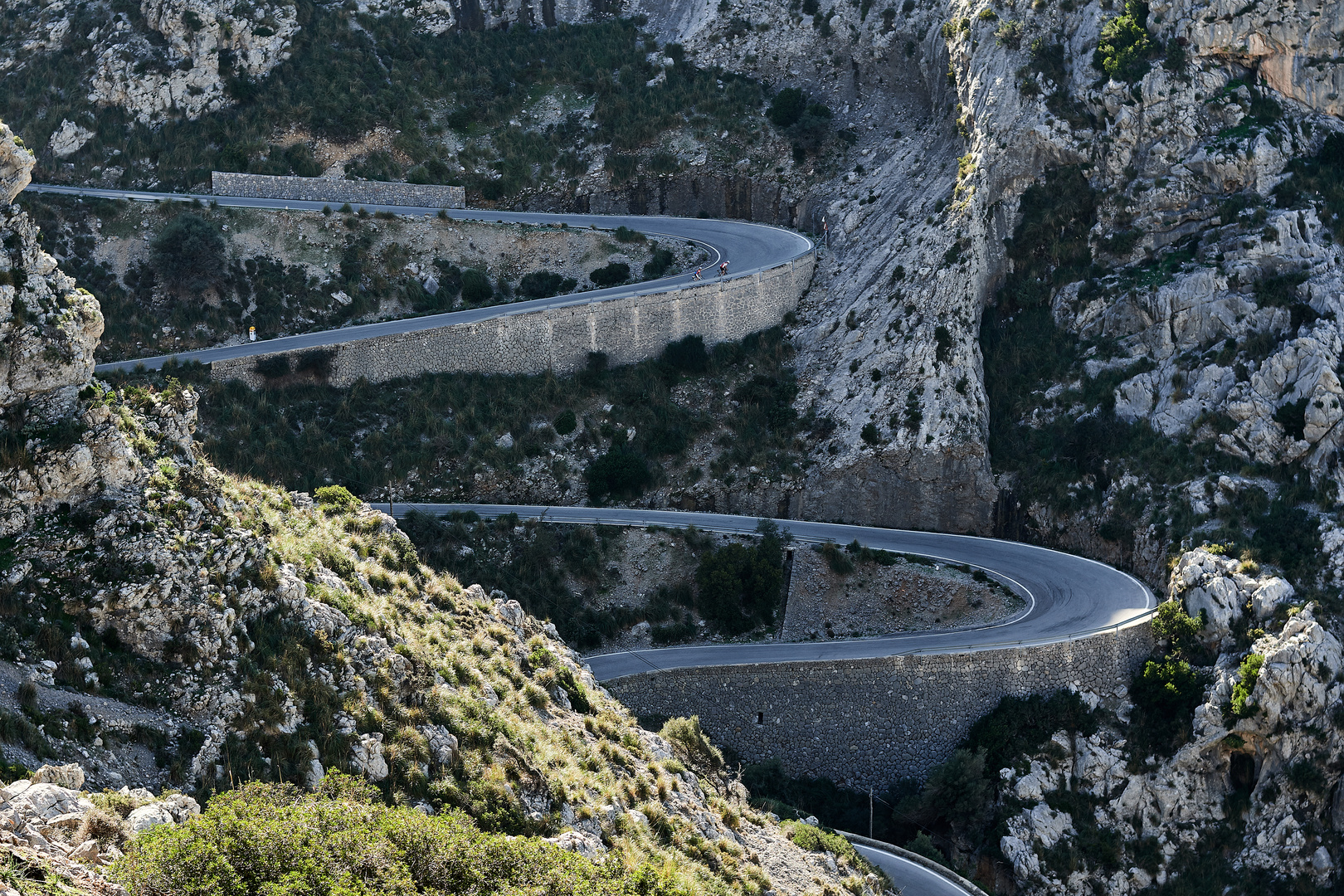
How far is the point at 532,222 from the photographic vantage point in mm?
70188

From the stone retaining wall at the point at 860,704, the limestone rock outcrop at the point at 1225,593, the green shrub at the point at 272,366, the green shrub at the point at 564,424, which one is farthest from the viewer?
the green shrub at the point at 564,424

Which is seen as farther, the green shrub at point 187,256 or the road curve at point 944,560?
the green shrub at point 187,256

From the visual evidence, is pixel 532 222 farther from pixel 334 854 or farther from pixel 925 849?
pixel 334 854

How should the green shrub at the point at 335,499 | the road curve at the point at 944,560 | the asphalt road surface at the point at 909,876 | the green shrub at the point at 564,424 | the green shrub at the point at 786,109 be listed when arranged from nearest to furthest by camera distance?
the green shrub at the point at 335,499 < the asphalt road surface at the point at 909,876 < the road curve at the point at 944,560 < the green shrub at the point at 564,424 < the green shrub at the point at 786,109

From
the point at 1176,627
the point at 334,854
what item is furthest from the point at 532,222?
the point at 334,854

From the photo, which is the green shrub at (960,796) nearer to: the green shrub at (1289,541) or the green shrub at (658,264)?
the green shrub at (1289,541)

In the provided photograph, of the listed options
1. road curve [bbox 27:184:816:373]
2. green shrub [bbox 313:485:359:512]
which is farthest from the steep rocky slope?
road curve [bbox 27:184:816:373]

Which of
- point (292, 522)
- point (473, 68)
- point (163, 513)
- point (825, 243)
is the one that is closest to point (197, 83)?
point (473, 68)

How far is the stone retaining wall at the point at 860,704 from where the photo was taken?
48438 mm

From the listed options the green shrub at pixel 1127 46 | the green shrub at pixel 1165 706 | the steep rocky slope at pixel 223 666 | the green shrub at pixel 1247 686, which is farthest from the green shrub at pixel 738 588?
the green shrub at pixel 1127 46

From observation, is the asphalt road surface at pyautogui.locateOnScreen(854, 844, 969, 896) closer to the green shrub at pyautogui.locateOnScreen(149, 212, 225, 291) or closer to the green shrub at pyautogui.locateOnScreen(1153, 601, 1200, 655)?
the green shrub at pyautogui.locateOnScreen(1153, 601, 1200, 655)

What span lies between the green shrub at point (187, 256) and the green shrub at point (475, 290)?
11.8 meters

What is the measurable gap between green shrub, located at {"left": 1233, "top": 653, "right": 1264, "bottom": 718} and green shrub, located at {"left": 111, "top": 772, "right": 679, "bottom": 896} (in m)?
30.9

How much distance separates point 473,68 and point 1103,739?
182 ft
